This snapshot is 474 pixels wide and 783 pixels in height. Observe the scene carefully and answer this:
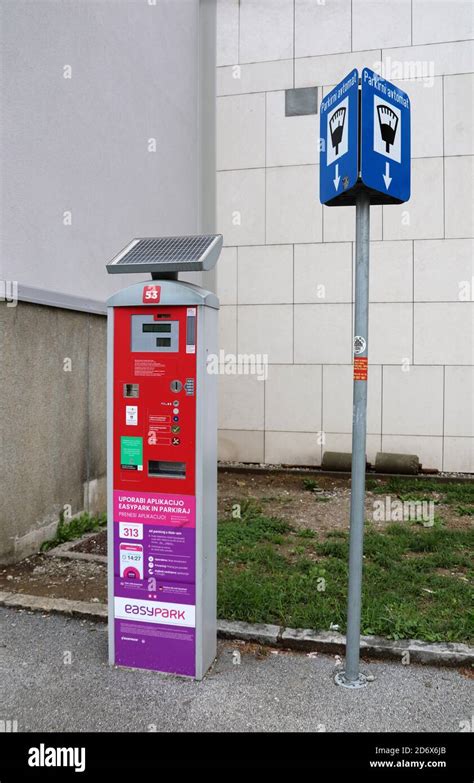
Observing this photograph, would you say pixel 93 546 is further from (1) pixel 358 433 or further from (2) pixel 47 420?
(1) pixel 358 433

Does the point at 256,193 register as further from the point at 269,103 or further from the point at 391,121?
the point at 391,121

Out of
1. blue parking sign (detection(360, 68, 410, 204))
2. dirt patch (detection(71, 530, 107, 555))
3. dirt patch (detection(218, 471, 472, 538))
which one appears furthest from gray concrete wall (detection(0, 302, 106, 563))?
blue parking sign (detection(360, 68, 410, 204))

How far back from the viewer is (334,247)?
922 centimetres

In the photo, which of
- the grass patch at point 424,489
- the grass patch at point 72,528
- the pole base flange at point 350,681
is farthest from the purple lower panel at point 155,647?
the grass patch at point 424,489

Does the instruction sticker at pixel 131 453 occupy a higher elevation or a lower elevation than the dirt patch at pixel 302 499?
higher

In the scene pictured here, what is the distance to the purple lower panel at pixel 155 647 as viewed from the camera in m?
3.49

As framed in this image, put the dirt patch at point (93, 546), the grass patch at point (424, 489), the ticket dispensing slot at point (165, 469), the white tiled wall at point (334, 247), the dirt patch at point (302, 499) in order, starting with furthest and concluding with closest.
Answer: the white tiled wall at point (334, 247) < the grass patch at point (424, 489) < the dirt patch at point (302, 499) < the dirt patch at point (93, 546) < the ticket dispensing slot at point (165, 469)

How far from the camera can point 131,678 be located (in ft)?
11.5

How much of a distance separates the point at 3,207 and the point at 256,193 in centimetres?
504

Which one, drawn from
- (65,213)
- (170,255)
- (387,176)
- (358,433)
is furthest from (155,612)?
(65,213)

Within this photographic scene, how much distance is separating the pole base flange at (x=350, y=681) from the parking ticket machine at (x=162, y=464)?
2.31 ft

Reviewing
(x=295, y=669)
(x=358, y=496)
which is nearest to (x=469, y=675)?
(x=295, y=669)

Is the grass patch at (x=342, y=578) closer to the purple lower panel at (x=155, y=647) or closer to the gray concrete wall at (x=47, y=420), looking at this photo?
the purple lower panel at (x=155, y=647)
